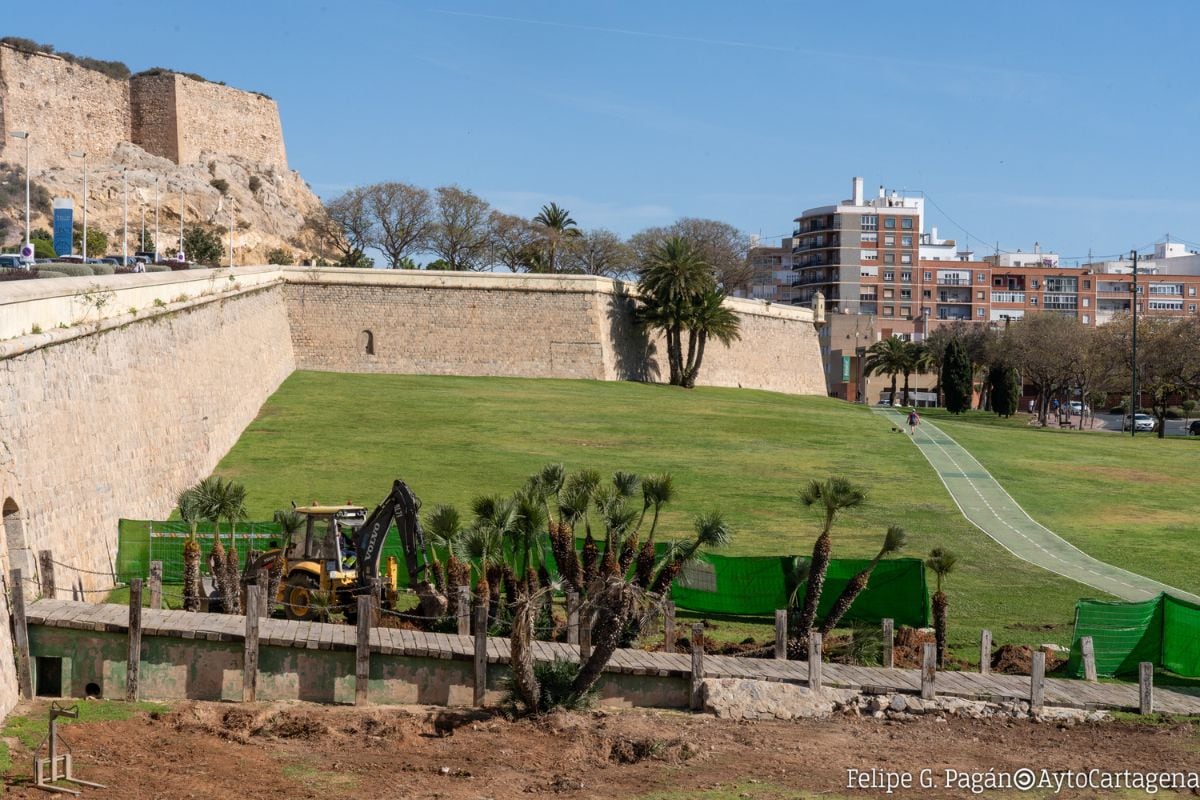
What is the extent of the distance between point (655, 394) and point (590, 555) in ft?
127

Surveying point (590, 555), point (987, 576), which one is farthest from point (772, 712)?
point (987, 576)

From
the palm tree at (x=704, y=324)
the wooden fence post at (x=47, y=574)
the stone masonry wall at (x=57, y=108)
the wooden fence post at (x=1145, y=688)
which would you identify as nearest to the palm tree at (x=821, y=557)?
the wooden fence post at (x=1145, y=688)

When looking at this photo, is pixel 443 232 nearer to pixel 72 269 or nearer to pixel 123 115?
pixel 123 115

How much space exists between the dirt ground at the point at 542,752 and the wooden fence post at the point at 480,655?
1.74 ft

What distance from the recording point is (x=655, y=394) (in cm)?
6191

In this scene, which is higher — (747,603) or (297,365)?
(297,365)

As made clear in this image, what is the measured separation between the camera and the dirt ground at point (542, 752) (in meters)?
14.6

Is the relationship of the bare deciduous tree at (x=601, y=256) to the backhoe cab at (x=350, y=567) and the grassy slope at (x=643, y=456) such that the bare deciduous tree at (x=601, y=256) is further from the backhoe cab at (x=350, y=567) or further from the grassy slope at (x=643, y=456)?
the backhoe cab at (x=350, y=567)

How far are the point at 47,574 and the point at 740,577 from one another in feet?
39.3

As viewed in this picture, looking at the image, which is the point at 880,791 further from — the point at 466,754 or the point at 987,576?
the point at 987,576

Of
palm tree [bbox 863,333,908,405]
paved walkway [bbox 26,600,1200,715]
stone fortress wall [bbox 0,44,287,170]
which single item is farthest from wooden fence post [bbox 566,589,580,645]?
palm tree [bbox 863,333,908,405]

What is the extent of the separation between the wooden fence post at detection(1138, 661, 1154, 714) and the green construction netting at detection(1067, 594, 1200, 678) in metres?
2.00

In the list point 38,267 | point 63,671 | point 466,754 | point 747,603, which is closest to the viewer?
point 466,754

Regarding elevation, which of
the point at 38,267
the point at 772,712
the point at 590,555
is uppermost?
the point at 38,267
